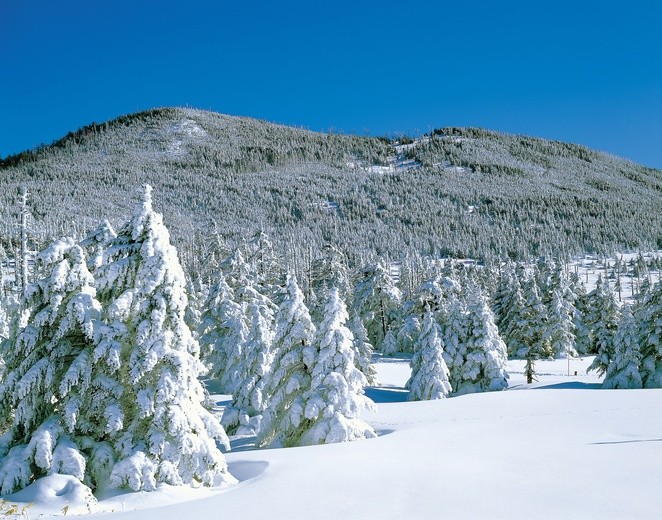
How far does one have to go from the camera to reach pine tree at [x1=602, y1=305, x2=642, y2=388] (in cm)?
3738

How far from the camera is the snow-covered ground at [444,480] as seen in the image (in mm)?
8859

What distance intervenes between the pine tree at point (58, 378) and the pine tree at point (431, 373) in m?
27.9

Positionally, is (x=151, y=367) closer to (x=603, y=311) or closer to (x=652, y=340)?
(x=652, y=340)

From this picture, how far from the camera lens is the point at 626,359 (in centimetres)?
3788

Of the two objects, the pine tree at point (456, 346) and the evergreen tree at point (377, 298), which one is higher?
the evergreen tree at point (377, 298)

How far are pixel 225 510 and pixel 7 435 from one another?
6.93 m

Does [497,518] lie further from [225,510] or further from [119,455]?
[119,455]

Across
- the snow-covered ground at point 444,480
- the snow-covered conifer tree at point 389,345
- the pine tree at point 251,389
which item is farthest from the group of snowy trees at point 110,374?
the snow-covered conifer tree at point 389,345

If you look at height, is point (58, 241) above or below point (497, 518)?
above


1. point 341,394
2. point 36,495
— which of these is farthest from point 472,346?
point 36,495

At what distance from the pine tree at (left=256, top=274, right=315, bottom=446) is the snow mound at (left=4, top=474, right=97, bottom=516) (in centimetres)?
1117

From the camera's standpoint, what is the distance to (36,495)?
418 inches

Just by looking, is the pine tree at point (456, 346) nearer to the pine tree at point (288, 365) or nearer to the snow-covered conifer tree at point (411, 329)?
the snow-covered conifer tree at point (411, 329)

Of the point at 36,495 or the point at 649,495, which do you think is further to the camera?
the point at 36,495
